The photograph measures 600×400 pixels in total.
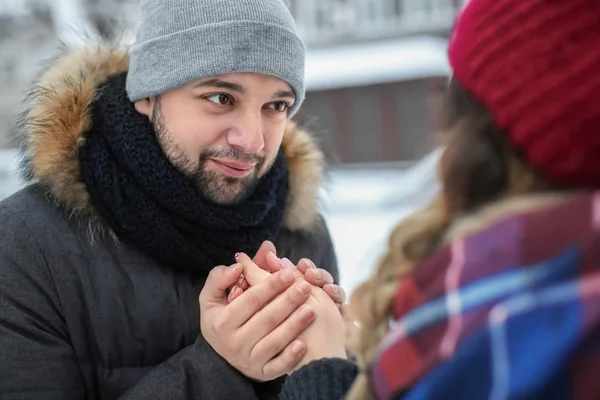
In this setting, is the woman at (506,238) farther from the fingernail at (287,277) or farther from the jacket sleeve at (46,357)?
the jacket sleeve at (46,357)

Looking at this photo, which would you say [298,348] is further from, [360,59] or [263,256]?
[360,59]

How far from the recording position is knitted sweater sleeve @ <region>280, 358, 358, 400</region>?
100 centimetres

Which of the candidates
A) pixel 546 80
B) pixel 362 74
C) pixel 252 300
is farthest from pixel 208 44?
pixel 362 74

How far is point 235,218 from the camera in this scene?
1532mm

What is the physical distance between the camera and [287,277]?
1.27 metres

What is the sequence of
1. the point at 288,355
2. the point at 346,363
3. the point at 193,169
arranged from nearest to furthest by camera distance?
the point at 346,363
the point at 288,355
the point at 193,169

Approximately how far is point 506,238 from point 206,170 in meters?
0.95

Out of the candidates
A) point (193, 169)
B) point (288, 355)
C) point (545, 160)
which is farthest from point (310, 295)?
point (545, 160)

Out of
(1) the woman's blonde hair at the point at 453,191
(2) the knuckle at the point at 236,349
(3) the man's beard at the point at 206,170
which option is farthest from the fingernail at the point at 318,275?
(1) the woman's blonde hair at the point at 453,191

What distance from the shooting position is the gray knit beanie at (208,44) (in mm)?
1507

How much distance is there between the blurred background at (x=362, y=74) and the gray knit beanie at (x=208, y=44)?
6905 millimetres

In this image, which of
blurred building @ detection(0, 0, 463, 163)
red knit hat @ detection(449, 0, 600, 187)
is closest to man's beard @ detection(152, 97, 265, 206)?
red knit hat @ detection(449, 0, 600, 187)

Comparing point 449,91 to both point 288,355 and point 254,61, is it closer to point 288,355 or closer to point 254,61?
point 288,355

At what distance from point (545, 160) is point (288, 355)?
0.63 m
